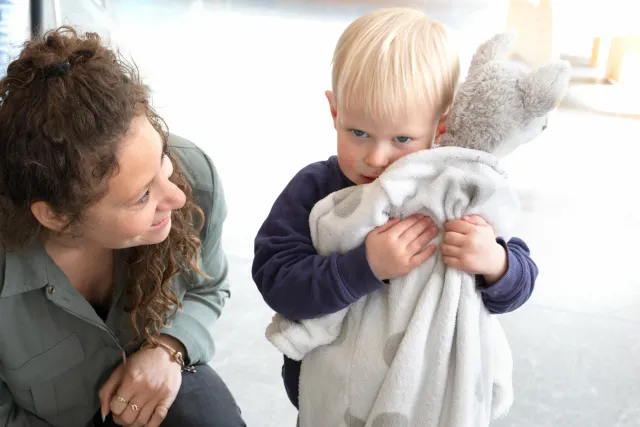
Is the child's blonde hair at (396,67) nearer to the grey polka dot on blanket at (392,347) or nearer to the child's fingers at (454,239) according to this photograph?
the child's fingers at (454,239)

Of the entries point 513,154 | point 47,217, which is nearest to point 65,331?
point 47,217

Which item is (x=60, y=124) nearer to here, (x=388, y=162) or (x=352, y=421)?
(x=388, y=162)

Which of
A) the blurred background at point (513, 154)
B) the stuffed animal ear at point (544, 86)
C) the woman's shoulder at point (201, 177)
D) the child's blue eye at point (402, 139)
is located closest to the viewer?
the stuffed animal ear at point (544, 86)

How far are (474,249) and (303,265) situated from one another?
22cm

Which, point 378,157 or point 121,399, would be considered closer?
point 378,157

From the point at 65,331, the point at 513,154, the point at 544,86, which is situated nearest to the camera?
the point at 544,86

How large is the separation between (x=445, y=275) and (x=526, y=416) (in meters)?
0.95

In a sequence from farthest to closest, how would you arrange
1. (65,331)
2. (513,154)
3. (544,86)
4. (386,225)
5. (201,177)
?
(513,154)
(201,177)
(65,331)
(386,225)
(544,86)

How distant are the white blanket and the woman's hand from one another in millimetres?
366

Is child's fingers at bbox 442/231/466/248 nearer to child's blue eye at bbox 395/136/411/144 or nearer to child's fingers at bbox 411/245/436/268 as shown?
child's fingers at bbox 411/245/436/268

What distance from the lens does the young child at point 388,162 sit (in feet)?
2.83

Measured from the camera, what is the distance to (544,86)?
2.61ft

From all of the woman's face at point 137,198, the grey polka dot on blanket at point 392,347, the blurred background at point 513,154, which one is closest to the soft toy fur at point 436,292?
the grey polka dot on blanket at point 392,347

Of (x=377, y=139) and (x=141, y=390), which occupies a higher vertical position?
(x=377, y=139)
